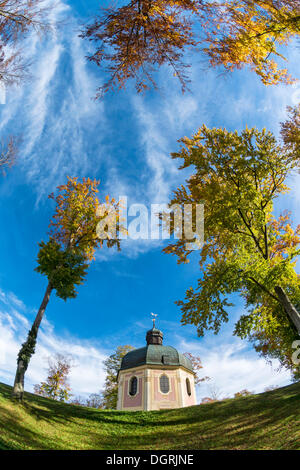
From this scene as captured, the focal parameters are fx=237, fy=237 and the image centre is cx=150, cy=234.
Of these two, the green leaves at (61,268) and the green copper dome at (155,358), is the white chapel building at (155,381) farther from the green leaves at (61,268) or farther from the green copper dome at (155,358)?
the green leaves at (61,268)

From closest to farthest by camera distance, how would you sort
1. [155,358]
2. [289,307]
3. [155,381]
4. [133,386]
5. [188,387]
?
[289,307] → [155,381] → [133,386] → [188,387] → [155,358]

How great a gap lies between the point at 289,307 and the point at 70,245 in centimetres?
1042

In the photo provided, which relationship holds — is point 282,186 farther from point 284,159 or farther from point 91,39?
point 91,39

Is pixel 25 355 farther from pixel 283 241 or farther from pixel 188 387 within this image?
pixel 188 387

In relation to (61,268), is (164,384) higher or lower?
lower

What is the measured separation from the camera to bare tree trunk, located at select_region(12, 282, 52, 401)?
925 cm

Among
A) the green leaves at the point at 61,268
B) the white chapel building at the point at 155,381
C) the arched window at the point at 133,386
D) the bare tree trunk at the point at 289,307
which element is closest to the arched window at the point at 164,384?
the white chapel building at the point at 155,381

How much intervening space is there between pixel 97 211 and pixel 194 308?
8.09 m

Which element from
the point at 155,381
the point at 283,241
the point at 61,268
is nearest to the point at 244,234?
the point at 283,241

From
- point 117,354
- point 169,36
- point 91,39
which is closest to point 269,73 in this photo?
point 169,36

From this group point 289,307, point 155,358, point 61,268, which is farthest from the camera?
point 155,358

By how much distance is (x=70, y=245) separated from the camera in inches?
507

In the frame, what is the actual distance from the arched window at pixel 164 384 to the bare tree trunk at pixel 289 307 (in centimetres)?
1872

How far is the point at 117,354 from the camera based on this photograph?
33.6 m
